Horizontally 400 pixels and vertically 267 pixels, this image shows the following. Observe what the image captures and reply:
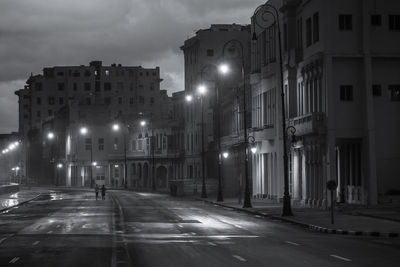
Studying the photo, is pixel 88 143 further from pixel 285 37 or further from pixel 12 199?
pixel 285 37

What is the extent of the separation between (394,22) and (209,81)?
54.6m

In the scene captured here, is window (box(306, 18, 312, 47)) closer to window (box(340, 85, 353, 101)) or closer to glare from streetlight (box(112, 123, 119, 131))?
window (box(340, 85, 353, 101))

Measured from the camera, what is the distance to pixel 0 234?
3538 centimetres

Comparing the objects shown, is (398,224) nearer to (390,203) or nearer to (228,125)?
(390,203)

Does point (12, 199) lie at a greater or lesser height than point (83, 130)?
lesser

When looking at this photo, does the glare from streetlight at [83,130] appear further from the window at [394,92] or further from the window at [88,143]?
the window at [394,92]

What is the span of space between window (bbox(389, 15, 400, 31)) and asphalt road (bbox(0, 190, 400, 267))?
16.0 metres

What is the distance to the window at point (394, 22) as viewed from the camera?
175 feet

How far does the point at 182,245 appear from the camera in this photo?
93.7 ft

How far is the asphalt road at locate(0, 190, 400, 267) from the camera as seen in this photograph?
2316 cm

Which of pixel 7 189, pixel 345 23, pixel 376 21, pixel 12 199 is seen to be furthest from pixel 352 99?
pixel 7 189

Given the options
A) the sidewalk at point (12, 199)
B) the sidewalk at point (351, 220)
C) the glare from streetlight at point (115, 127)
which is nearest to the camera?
the sidewalk at point (351, 220)

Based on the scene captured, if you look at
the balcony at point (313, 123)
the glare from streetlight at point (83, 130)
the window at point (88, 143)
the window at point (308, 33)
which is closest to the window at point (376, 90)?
the balcony at point (313, 123)

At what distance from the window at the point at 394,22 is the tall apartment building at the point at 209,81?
42.0 meters
